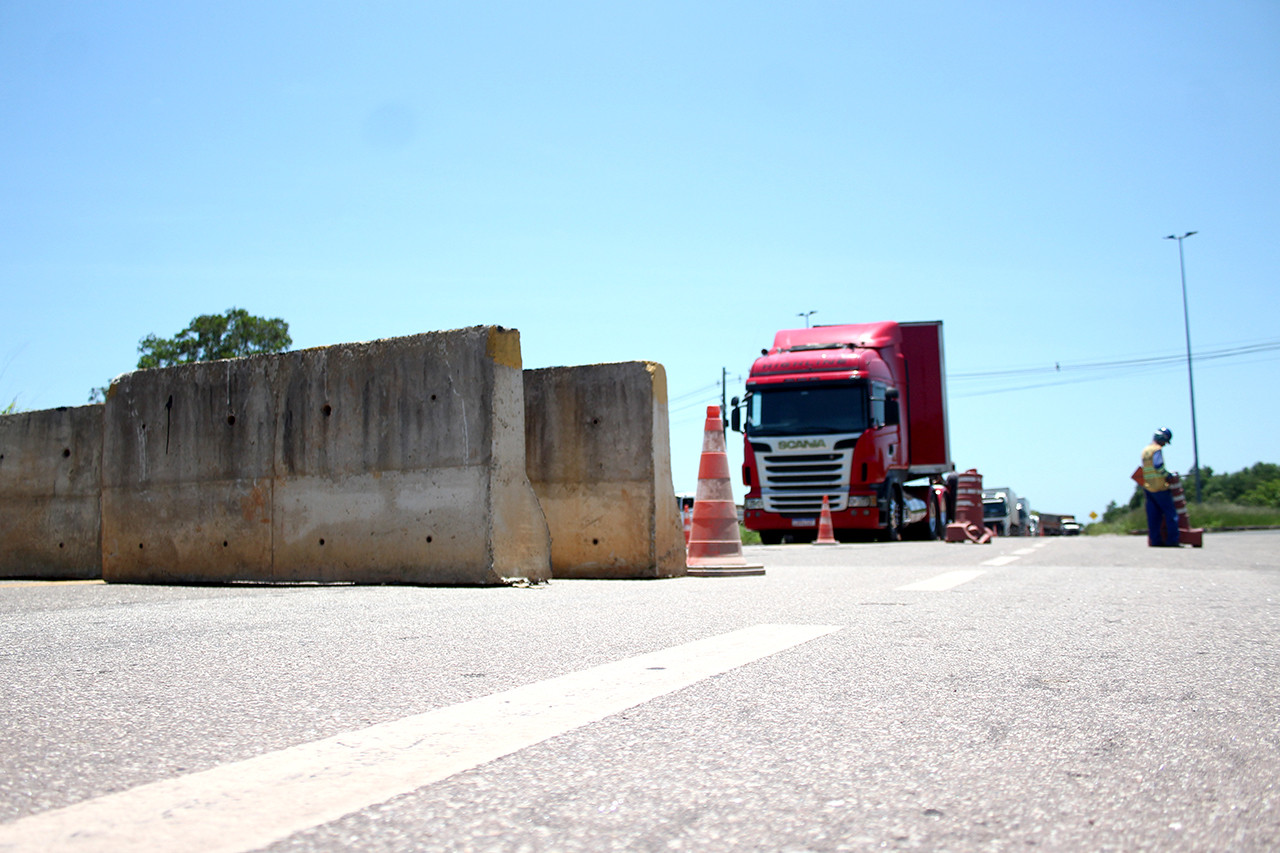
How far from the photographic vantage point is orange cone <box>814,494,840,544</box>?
20.2 metres

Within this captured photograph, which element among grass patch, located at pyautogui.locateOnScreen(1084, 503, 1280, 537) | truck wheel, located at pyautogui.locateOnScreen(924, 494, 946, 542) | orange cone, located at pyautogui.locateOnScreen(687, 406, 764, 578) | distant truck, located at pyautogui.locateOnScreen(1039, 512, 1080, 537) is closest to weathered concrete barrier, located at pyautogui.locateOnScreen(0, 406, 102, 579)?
orange cone, located at pyautogui.locateOnScreen(687, 406, 764, 578)

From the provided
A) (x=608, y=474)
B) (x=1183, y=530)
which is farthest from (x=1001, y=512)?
(x=608, y=474)

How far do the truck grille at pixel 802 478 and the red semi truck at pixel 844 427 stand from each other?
0.06ft

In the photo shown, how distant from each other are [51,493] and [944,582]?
8669mm

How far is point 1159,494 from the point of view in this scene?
1675 centimetres

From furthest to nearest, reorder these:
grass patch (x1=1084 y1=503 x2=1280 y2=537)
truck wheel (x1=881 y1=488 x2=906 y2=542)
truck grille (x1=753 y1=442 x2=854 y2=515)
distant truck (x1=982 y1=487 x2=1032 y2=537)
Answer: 1. distant truck (x1=982 y1=487 x2=1032 y2=537)
2. grass patch (x1=1084 y1=503 x2=1280 y2=537)
3. truck wheel (x1=881 y1=488 x2=906 y2=542)
4. truck grille (x1=753 y1=442 x2=854 y2=515)

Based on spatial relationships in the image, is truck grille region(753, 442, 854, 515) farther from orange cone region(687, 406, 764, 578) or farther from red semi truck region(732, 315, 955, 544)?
orange cone region(687, 406, 764, 578)

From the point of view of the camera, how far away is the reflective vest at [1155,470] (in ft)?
54.2

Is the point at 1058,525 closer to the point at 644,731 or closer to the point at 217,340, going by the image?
the point at 217,340

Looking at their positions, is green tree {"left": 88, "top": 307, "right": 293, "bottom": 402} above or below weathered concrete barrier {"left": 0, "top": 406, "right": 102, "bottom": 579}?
above

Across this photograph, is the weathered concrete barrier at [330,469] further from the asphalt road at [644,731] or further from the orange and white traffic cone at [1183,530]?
the orange and white traffic cone at [1183,530]

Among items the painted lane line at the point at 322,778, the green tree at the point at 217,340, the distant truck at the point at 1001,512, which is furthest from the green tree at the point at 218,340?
the painted lane line at the point at 322,778

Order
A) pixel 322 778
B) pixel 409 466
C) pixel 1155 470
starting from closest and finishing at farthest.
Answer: pixel 322 778 → pixel 409 466 → pixel 1155 470

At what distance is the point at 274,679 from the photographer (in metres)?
3.99
